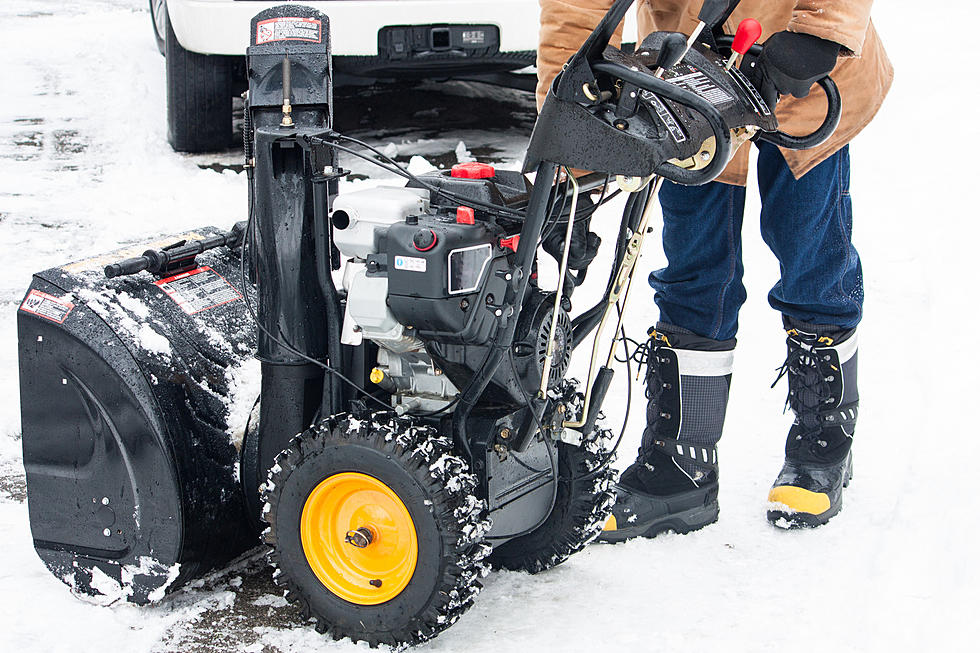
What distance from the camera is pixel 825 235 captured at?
266cm

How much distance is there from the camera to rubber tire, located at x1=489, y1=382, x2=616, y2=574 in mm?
2426

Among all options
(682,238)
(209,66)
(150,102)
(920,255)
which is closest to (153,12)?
(150,102)

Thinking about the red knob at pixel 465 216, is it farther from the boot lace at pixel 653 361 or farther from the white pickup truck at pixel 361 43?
the white pickup truck at pixel 361 43

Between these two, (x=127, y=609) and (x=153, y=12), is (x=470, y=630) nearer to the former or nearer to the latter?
(x=127, y=609)

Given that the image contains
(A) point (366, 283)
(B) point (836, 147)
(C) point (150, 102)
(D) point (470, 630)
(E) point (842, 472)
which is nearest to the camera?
(A) point (366, 283)

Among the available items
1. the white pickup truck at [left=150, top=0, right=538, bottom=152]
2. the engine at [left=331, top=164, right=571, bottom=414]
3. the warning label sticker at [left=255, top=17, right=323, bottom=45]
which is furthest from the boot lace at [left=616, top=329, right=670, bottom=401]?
the white pickup truck at [left=150, top=0, right=538, bottom=152]

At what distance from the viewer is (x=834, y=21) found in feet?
7.04

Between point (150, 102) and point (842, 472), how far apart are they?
206 inches

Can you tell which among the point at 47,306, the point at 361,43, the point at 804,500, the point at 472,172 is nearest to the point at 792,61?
the point at 472,172

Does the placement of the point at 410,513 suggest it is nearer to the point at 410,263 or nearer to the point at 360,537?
the point at 360,537

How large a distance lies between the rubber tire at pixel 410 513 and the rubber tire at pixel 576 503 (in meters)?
0.30

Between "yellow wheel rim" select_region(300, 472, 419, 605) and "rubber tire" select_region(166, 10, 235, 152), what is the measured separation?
386cm

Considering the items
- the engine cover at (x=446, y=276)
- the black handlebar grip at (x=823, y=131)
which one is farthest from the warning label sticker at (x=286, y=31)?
the black handlebar grip at (x=823, y=131)

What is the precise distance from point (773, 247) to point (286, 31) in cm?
129
